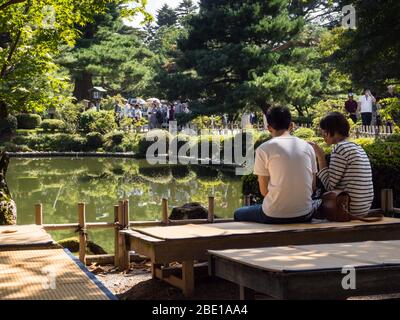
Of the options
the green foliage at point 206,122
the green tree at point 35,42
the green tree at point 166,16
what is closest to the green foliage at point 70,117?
the green foliage at point 206,122

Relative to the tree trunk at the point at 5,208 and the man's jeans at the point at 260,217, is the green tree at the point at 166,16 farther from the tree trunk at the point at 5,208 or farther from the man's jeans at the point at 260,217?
the man's jeans at the point at 260,217

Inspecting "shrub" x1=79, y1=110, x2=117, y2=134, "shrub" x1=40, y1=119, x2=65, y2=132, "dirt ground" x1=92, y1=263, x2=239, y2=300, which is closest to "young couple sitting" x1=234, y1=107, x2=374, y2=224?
"dirt ground" x1=92, y1=263, x2=239, y2=300

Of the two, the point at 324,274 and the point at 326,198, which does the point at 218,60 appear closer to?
the point at 326,198

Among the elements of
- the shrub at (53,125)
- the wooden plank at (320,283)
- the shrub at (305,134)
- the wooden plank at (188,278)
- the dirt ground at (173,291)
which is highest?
the shrub at (53,125)

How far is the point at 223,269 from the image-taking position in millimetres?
3512

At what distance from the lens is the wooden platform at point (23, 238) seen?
402 cm

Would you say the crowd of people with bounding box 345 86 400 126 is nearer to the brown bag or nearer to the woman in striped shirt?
the woman in striped shirt

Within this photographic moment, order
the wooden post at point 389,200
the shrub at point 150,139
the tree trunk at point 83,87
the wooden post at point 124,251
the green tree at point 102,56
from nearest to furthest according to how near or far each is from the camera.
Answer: the wooden post at point 389,200
the wooden post at point 124,251
the shrub at point 150,139
the green tree at point 102,56
the tree trunk at point 83,87

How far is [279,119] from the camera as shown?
4520 mm

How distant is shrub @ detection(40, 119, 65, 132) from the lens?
102ft

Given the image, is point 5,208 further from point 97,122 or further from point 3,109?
point 97,122

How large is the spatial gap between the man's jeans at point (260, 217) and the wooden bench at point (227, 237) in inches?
3.6

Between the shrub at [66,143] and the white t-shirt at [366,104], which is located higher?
the white t-shirt at [366,104]
